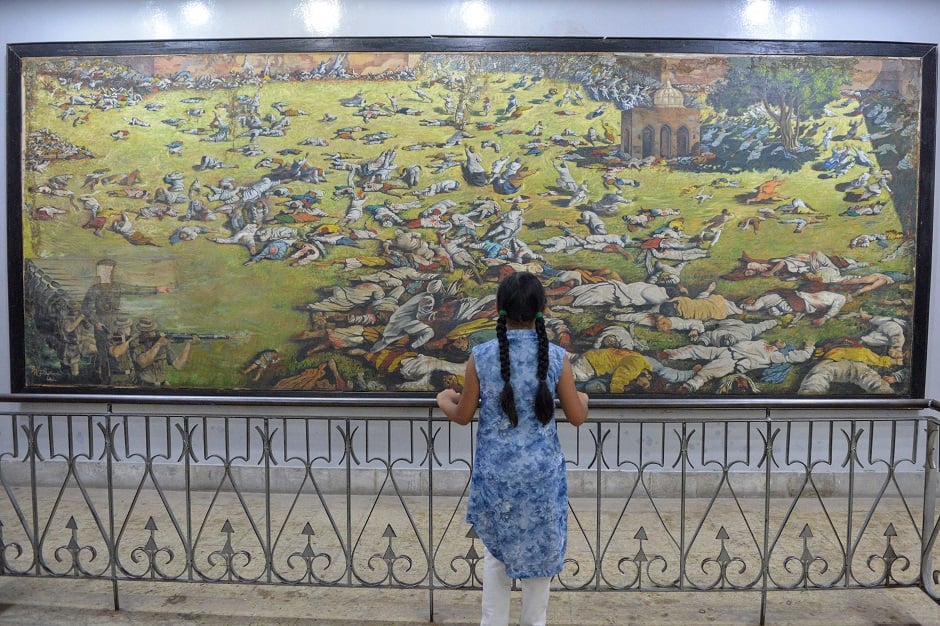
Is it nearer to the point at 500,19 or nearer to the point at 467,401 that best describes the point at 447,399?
the point at 467,401

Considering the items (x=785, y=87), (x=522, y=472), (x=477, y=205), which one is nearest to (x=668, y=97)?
(x=785, y=87)

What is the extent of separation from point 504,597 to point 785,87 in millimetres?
4823

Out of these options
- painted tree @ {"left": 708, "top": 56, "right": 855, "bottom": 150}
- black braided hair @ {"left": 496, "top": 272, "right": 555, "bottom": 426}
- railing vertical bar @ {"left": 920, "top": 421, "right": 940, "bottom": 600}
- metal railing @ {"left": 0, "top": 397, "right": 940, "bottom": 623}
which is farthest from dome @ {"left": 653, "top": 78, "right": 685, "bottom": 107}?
black braided hair @ {"left": 496, "top": 272, "right": 555, "bottom": 426}

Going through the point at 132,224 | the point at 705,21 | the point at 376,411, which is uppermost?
the point at 705,21

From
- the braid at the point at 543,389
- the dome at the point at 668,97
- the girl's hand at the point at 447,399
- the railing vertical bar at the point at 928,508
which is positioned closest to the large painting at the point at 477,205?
the dome at the point at 668,97

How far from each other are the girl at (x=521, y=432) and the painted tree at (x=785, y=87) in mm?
3936

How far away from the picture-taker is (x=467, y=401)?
2.40 metres

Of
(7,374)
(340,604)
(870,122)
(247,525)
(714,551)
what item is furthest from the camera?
(7,374)

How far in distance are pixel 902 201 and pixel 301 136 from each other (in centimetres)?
505

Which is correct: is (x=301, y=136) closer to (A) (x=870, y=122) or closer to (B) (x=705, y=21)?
(B) (x=705, y=21)

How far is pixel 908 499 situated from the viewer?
5383 mm

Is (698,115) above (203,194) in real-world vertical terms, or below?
above

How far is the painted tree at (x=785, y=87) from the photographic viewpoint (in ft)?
17.4

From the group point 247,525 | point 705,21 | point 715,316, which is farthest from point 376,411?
point 705,21
